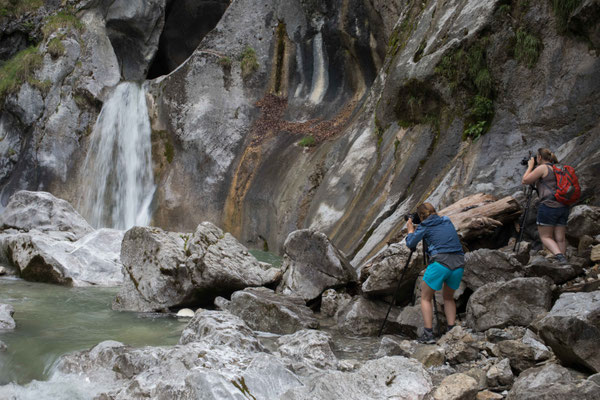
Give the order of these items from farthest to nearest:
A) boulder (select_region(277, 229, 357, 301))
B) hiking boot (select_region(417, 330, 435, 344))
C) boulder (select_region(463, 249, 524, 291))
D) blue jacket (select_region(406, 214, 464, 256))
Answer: boulder (select_region(277, 229, 357, 301)), boulder (select_region(463, 249, 524, 291)), blue jacket (select_region(406, 214, 464, 256)), hiking boot (select_region(417, 330, 435, 344))

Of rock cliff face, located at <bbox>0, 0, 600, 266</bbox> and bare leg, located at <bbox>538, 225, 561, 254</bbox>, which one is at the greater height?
rock cliff face, located at <bbox>0, 0, 600, 266</bbox>

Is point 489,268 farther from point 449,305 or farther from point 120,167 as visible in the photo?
point 120,167

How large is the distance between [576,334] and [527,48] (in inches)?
294

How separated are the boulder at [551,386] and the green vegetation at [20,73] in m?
21.6

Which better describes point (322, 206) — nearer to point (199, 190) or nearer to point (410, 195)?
point (410, 195)

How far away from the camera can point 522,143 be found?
9.45 metres

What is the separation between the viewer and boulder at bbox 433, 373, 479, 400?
383 centimetres

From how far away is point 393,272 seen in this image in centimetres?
697

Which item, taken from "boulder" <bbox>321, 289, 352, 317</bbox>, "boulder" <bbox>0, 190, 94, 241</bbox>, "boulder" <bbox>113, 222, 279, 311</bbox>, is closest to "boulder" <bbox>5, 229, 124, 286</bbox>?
"boulder" <bbox>0, 190, 94, 241</bbox>

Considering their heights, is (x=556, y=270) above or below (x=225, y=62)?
below

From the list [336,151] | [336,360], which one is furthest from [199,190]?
[336,360]

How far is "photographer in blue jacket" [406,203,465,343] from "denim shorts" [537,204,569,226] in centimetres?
176

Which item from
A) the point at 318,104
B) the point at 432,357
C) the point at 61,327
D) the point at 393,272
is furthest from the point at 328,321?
the point at 318,104

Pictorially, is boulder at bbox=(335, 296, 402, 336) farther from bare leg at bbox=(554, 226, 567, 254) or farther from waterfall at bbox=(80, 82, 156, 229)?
waterfall at bbox=(80, 82, 156, 229)
